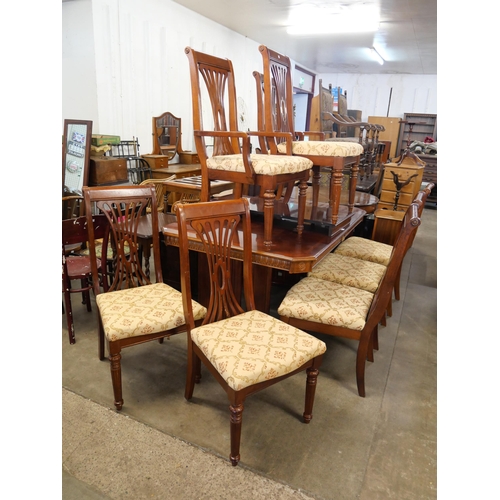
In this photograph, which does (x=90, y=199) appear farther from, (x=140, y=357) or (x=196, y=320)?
(x=140, y=357)

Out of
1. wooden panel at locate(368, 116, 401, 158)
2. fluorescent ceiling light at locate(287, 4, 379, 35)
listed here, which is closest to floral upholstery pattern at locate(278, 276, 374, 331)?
fluorescent ceiling light at locate(287, 4, 379, 35)

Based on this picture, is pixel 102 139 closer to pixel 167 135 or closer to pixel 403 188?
pixel 167 135

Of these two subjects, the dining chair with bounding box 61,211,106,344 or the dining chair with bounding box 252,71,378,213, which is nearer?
the dining chair with bounding box 61,211,106,344

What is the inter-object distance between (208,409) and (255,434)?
0.28 metres

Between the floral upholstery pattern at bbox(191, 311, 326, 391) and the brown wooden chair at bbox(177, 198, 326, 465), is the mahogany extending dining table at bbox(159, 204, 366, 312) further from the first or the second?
the floral upholstery pattern at bbox(191, 311, 326, 391)

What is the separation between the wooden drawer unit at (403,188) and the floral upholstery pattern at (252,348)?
295 cm

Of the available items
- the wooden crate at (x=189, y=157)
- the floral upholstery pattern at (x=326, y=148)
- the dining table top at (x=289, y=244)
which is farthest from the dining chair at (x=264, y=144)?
the wooden crate at (x=189, y=157)

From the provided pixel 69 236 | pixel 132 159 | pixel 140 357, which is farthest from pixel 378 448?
pixel 132 159

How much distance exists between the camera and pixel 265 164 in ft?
6.83

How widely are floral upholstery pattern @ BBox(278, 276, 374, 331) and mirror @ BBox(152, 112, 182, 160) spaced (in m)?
3.65

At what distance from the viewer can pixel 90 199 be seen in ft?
6.50

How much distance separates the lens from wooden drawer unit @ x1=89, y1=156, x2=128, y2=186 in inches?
159

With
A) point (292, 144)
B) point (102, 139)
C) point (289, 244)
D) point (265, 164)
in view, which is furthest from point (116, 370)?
point (102, 139)

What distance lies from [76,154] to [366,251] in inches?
125
